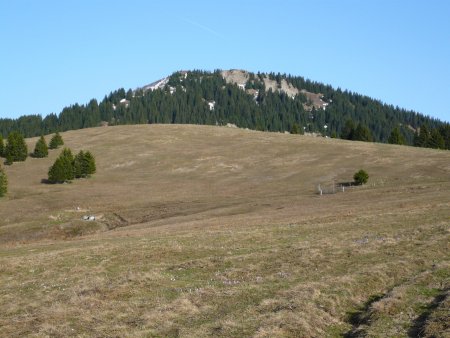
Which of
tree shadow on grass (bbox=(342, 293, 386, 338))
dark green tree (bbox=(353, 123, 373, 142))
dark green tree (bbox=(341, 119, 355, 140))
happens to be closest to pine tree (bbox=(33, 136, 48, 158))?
dark green tree (bbox=(353, 123, 373, 142))

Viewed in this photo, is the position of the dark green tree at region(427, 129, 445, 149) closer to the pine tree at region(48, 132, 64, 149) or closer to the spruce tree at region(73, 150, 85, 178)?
the spruce tree at region(73, 150, 85, 178)

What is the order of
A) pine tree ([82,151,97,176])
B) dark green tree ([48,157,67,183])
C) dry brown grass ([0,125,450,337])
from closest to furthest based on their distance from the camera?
1. dry brown grass ([0,125,450,337])
2. dark green tree ([48,157,67,183])
3. pine tree ([82,151,97,176])

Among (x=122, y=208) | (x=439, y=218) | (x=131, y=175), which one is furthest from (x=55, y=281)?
(x=131, y=175)

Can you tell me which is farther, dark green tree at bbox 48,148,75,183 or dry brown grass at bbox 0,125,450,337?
dark green tree at bbox 48,148,75,183

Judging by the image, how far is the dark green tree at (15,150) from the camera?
117125mm

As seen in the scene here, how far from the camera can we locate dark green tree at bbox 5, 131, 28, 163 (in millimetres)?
117125

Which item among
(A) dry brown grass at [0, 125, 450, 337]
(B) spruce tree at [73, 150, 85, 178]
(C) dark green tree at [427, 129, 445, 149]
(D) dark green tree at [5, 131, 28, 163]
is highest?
(C) dark green tree at [427, 129, 445, 149]

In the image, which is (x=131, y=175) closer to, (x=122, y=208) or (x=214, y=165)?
(x=214, y=165)

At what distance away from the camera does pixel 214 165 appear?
108375mm

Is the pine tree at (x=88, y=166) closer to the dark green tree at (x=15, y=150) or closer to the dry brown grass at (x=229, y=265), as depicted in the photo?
the dark green tree at (x=15, y=150)

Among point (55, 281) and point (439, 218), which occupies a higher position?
point (439, 218)

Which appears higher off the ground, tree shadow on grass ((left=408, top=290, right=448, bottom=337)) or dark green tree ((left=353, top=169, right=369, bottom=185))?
dark green tree ((left=353, top=169, right=369, bottom=185))

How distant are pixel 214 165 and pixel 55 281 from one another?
82856 mm

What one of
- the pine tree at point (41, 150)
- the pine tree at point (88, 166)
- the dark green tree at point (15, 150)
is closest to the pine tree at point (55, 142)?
the pine tree at point (41, 150)
